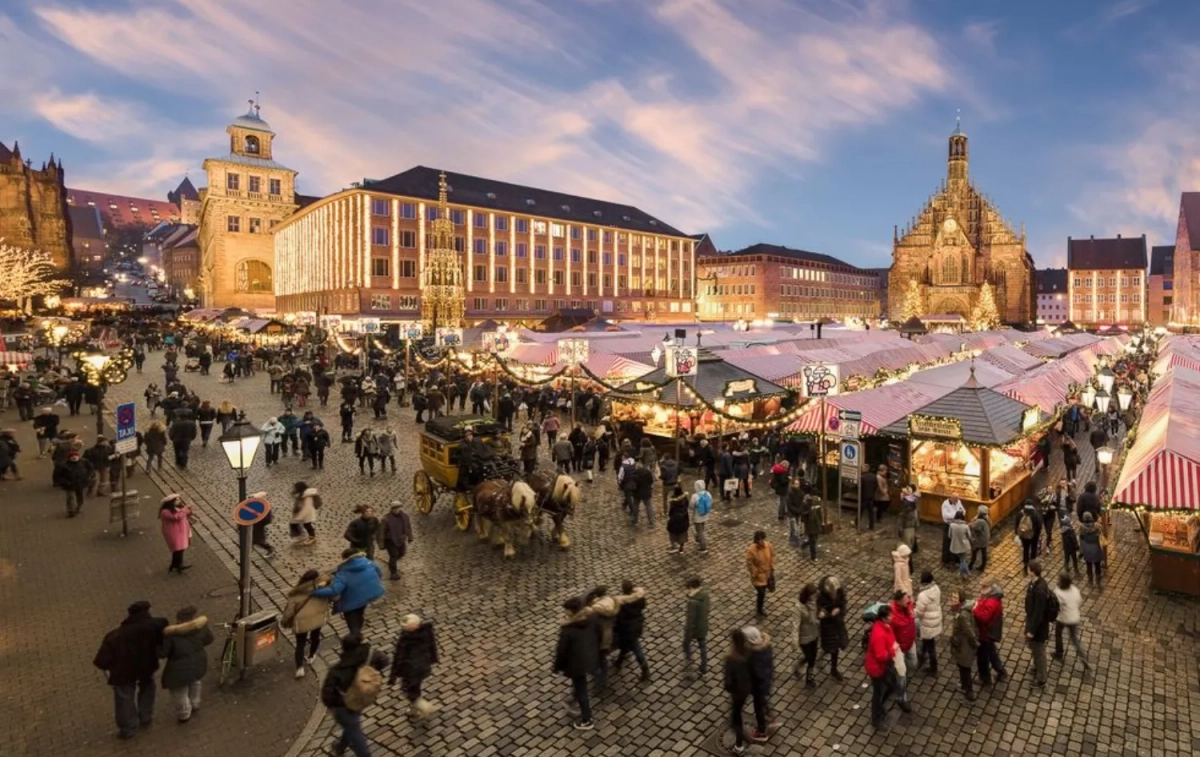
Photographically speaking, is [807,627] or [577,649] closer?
[577,649]

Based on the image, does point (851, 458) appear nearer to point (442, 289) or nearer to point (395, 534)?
point (395, 534)

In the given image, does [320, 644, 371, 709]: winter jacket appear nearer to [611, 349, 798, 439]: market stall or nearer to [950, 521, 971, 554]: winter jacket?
[950, 521, 971, 554]: winter jacket

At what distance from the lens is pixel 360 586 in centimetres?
925

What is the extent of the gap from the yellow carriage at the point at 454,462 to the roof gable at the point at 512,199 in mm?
56952

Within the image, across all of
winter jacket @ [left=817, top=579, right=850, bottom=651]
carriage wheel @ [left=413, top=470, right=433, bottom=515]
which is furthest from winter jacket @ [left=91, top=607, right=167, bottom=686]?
carriage wheel @ [left=413, top=470, right=433, bottom=515]

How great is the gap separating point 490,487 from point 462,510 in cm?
145

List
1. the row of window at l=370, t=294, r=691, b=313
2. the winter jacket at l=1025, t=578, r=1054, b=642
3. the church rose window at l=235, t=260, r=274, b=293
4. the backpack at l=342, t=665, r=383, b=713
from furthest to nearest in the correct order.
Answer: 1. the church rose window at l=235, t=260, r=274, b=293
2. the row of window at l=370, t=294, r=691, b=313
3. the winter jacket at l=1025, t=578, r=1054, b=642
4. the backpack at l=342, t=665, r=383, b=713

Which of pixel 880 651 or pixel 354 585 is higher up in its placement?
pixel 354 585

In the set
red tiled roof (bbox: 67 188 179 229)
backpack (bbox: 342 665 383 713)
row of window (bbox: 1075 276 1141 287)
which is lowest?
backpack (bbox: 342 665 383 713)

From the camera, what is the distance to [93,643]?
9.34 meters

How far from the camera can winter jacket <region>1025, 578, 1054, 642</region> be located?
27.9 feet

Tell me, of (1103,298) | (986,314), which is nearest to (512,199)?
(986,314)

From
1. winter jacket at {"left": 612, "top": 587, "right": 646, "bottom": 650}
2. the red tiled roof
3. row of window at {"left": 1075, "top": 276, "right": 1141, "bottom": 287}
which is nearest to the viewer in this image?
winter jacket at {"left": 612, "top": 587, "right": 646, "bottom": 650}

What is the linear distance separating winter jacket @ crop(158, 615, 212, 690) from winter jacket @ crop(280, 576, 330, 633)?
100cm
